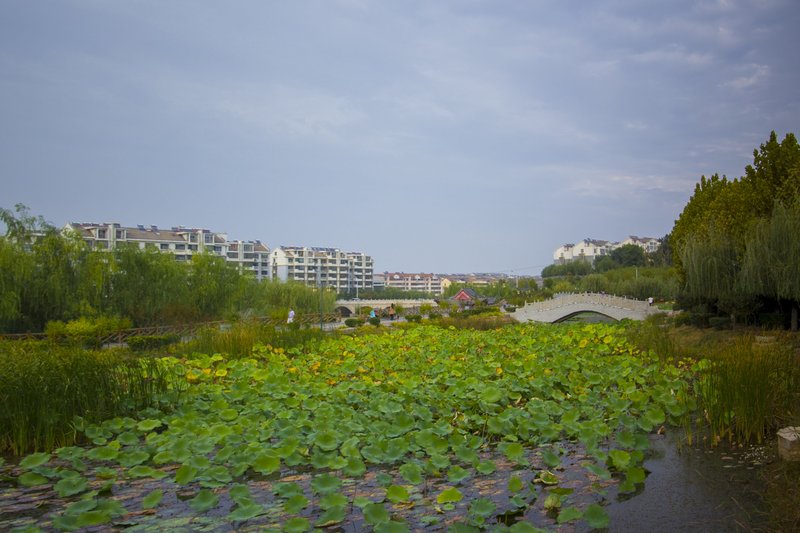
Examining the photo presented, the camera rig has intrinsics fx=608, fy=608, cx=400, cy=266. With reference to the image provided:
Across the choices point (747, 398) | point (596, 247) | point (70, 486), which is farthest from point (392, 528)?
point (596, 247)

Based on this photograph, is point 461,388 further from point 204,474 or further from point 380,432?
point 204,474

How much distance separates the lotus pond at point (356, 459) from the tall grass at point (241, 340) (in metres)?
3.01

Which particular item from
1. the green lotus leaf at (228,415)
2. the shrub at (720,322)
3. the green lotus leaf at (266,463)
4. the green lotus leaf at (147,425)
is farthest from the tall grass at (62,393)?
the shrub at (720,322)

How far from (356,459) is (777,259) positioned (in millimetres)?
13067

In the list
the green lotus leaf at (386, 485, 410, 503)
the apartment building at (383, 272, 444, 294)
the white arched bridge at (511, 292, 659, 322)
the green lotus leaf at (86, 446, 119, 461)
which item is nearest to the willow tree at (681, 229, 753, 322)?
the white arched bridge at (511, 292, 659, 322)

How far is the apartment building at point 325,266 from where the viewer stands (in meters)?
97.5

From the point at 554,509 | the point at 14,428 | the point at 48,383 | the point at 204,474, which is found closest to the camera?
the point at 554,509

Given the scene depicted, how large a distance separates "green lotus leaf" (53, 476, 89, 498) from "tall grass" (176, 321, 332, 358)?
6444 millimetres

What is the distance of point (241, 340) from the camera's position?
1112 centimetres

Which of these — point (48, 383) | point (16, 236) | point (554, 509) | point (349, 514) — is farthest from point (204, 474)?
point (16, 236)

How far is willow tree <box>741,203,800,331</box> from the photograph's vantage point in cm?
1269

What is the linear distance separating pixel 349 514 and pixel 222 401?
2885 mm

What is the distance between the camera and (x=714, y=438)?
5.07 m

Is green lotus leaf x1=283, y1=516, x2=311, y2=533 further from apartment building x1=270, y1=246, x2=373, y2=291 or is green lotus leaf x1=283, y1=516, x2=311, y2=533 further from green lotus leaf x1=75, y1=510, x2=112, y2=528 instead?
apartment building x1=270, y1=246, x2=373, y2=291
